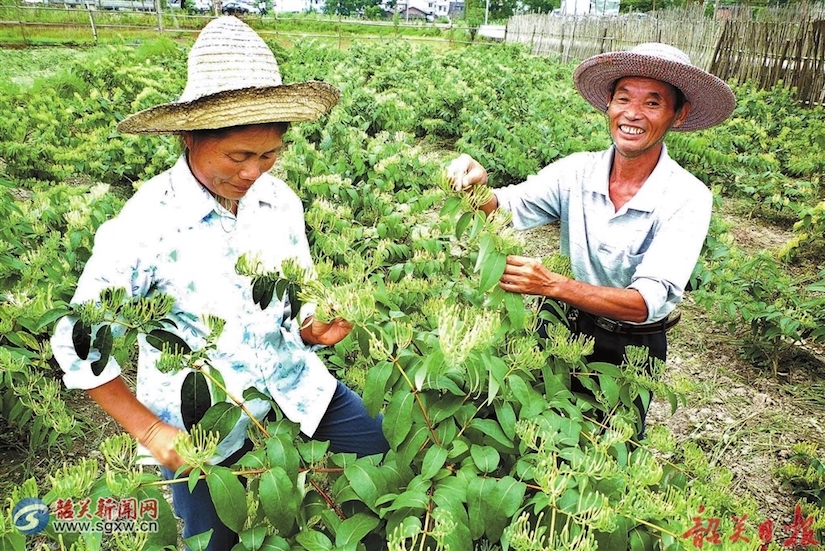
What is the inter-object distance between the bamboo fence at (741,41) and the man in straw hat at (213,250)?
29.1 feet

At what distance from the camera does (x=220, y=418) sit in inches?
45.5

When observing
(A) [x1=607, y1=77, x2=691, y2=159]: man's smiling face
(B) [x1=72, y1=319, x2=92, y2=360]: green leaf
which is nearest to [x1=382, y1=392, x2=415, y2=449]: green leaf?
(B) [x1=72, y1=319, x2=92, y2=360]: green leaf

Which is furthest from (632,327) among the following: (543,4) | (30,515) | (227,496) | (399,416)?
(543,4)

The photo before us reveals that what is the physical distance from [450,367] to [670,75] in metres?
1.28

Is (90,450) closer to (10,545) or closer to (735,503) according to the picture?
(10,545)

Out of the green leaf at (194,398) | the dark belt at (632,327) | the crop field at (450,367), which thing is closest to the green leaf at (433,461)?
the crop field at (450,367)

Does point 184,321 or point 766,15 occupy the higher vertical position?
point 766,15

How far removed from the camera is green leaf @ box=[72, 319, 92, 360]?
3.69 ft

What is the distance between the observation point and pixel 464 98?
7.93 m

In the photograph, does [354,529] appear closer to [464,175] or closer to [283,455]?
[283,455]

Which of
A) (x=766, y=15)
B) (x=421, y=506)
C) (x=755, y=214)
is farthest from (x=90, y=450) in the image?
(x=766, y=15)

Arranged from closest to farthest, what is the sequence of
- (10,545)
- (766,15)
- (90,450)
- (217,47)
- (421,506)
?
1. (10,545)
2. (421,506)
3. (217,47)
4. (90,450)
5. (766,15)

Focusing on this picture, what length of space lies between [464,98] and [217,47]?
6.88 metres

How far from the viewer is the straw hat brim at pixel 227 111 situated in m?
1.35
